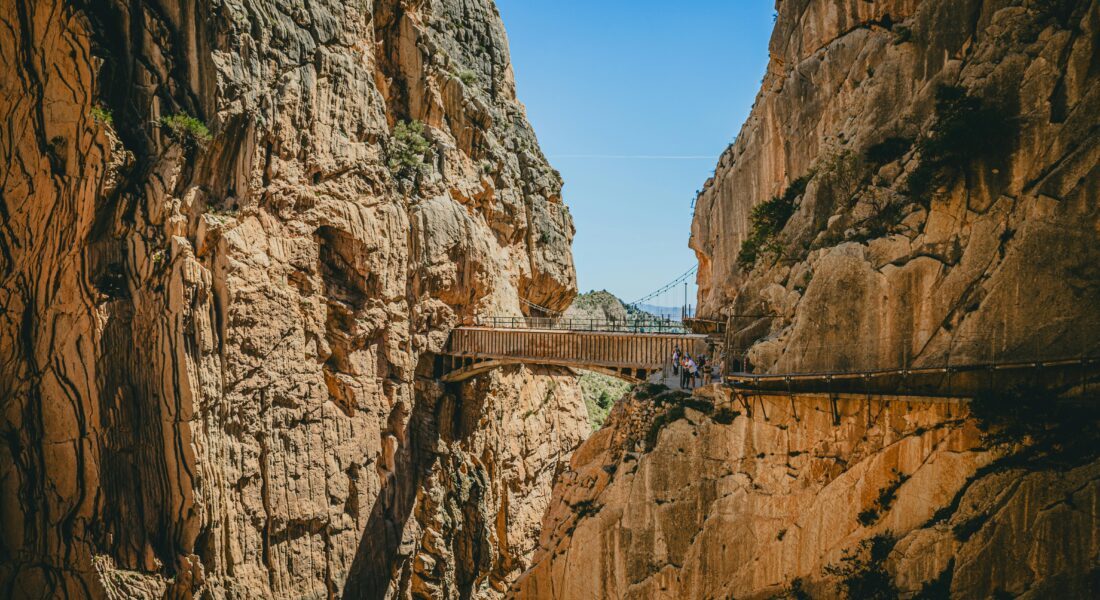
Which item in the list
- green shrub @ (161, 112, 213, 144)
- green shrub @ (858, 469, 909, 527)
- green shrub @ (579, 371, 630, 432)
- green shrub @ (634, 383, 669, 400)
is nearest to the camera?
green shrub @ (858, 469, 909, 527)

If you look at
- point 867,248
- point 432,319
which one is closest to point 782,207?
point 867,248

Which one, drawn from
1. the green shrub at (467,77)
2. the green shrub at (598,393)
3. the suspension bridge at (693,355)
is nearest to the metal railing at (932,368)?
the suspension bridge at (693,355)

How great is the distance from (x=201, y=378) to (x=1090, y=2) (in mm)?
22282

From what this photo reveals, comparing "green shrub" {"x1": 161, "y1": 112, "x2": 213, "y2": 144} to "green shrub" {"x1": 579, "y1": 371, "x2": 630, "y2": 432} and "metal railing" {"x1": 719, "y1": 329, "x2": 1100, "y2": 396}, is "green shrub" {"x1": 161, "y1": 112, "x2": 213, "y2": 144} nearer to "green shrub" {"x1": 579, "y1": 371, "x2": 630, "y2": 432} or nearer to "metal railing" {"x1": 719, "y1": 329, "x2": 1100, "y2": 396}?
"metal railing" {"x1": 719, "y1": 329, "x2": 1100, "y2": 396}

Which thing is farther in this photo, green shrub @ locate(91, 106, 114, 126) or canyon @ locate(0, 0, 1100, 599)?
green shrub @ locate(91, 106, 114, 126)

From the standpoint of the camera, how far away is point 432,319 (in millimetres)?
27422

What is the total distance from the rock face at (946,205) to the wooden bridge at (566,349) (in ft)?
19.9

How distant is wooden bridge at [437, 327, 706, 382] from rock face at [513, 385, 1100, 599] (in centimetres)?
577

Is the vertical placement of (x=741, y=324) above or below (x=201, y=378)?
above

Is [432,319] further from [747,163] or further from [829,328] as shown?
[829,328]

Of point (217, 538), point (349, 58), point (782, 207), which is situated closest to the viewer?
point (782, 207)

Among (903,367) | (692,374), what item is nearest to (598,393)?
(692,374)

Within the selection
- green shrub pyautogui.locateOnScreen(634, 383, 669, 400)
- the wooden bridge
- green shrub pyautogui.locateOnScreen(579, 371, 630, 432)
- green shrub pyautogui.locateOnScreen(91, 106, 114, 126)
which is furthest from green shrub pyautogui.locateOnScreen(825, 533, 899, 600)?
green shrub pyautogui.locateOnScreen(579, 371, 630, 432)

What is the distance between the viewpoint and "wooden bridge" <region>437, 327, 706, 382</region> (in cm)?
2080
